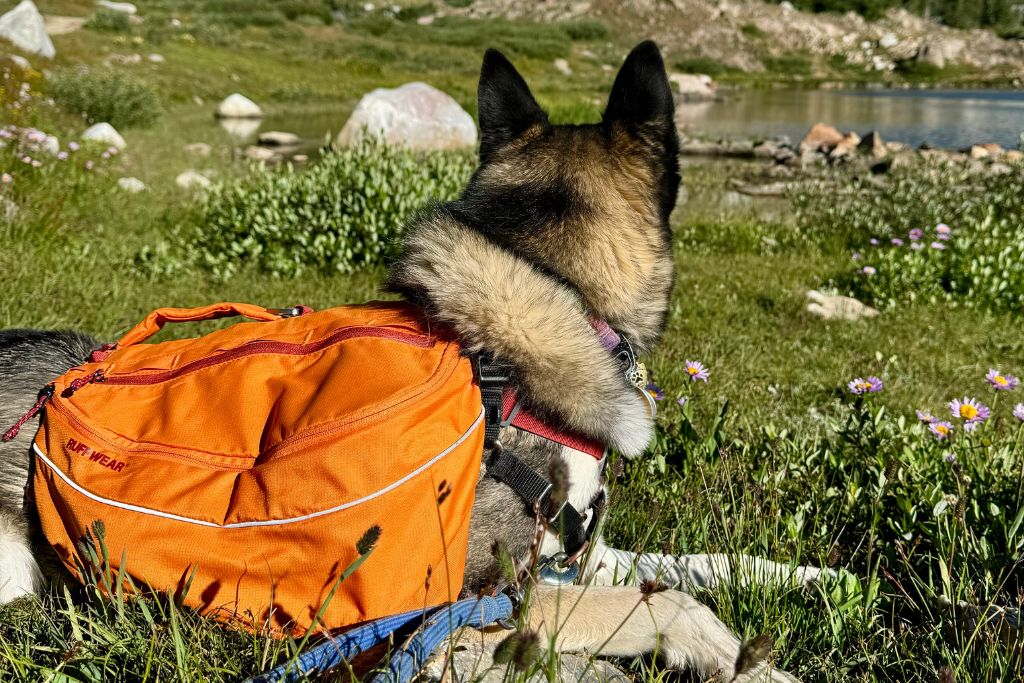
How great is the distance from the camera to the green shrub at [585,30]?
71875 millimetres

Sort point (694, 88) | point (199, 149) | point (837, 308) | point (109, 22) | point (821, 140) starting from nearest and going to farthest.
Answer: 1. point (837, 308)
2. point (199, 149)
3. point (821, 140)
4. point (109, 22)
5. point (694, 88)

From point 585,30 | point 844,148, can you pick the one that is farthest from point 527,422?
point 585,30

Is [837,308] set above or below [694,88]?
below

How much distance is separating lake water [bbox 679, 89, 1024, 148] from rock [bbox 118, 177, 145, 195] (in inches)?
732

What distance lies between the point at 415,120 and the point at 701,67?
63157 mm

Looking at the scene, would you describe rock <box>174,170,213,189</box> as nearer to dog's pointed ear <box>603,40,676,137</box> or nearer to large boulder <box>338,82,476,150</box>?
large boulder <box>338,82,476,150</box>

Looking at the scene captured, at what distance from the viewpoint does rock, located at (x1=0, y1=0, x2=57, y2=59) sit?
19750mm

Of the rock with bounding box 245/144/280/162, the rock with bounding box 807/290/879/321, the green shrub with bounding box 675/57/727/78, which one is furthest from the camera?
the green shrub with bounding box 675/57/727/78

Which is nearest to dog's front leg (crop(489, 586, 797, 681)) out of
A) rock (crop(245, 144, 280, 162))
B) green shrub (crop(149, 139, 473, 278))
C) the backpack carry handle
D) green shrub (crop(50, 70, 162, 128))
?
the backpack carry handle

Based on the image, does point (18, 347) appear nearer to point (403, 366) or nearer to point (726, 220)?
point (403, 366)

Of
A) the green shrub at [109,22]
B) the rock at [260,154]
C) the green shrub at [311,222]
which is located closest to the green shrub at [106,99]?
the rock at [260,154]

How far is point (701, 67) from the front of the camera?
6938 cm

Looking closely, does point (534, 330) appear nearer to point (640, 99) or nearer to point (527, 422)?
point (527, 422)

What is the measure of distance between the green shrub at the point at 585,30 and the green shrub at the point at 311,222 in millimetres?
71077
